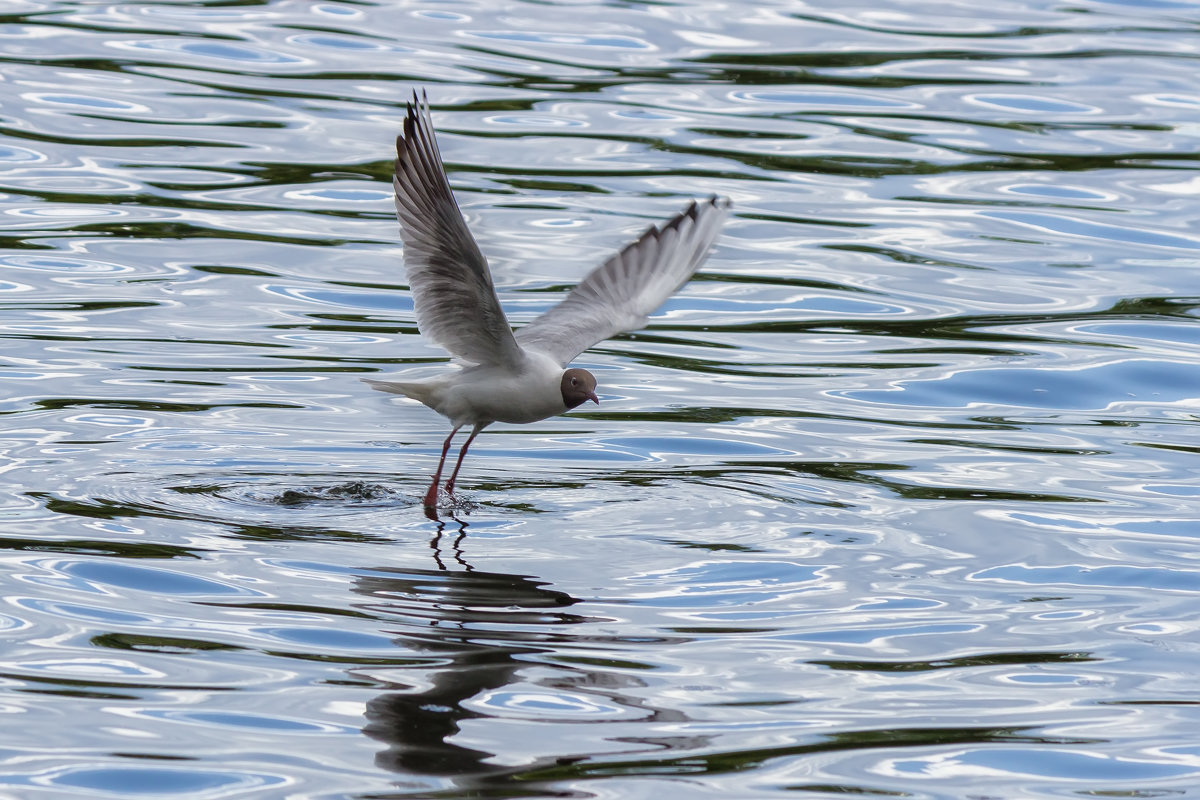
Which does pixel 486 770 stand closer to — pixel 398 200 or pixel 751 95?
pixel 398 200

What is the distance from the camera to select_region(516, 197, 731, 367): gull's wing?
10070 millimetres

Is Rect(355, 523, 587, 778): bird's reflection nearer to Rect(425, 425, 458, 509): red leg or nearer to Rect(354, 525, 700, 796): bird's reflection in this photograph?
Rect(354, 525, 700, 796): bird's reflection

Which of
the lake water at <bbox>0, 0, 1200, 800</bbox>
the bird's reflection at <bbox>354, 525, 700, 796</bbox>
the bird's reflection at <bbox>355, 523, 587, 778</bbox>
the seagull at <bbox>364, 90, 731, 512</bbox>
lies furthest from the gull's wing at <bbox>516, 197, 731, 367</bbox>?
the bird's reflection at <bbox>354, 525, 700, 796</bbox>

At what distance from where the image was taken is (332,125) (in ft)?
57.1

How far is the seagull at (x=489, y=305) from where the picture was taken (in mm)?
8336

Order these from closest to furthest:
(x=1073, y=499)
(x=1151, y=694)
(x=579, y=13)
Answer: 1. (x=1151, y=694)
2. (x=1073, y=499)
3. (x=579, y=13)

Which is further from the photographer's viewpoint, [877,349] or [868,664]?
[877,349]

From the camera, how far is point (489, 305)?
28.5 feet

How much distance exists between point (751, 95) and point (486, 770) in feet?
46.2

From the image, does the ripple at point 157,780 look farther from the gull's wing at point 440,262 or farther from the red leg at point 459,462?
the red leg at point 459,462

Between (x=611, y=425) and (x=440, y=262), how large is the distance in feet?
7.80

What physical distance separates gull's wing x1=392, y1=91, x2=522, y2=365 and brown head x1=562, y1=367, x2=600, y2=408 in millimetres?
275

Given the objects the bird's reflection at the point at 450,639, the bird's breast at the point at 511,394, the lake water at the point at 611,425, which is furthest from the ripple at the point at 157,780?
the bird's breast at the point at 511,394

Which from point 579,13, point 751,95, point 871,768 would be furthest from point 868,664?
point 579,13
